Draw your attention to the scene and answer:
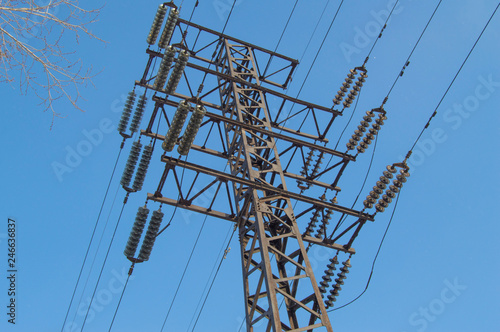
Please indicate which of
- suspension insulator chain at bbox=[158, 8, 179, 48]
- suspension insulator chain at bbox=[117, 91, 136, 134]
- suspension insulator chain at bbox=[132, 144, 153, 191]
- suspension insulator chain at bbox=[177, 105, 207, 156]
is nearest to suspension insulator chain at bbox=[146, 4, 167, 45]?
suspension insulator chain at bbox=[158, 8, 179, 48]

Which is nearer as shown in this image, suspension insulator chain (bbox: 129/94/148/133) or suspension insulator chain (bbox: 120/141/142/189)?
suspension insulator chain (bbox: 120/141/142/189)

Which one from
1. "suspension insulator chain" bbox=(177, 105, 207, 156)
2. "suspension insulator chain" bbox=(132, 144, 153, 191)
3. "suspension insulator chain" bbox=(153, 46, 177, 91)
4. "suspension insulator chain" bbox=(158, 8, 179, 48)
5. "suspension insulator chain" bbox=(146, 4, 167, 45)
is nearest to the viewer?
"suspension insulator chain" bbox=(177, 105, 207, 156)

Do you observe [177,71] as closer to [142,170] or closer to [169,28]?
[142,170]

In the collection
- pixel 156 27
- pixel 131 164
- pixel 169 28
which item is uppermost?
pixel 156 27

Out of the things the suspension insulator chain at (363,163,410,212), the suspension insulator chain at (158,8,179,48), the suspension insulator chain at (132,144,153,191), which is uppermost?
the suspension insulator chain at (158,8,179,48)

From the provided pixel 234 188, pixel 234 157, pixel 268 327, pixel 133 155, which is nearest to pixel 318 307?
pixel 268 327

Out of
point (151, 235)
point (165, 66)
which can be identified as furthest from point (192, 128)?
point (165, 66)

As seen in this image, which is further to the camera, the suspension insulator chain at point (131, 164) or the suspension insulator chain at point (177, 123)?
the suspension insulator chain at point (131, 164)

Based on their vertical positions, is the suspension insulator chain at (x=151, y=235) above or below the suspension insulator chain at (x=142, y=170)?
below

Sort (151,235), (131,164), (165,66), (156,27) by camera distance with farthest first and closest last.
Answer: (156,27), (131,164), (165,66), (151,235)

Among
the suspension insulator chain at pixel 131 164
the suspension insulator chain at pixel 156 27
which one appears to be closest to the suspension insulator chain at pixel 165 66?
the suspension insulator chain at pixel 131 164

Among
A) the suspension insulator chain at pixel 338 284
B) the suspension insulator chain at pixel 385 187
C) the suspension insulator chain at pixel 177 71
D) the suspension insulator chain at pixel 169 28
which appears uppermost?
the suspension insulator chain at pixel 169 28

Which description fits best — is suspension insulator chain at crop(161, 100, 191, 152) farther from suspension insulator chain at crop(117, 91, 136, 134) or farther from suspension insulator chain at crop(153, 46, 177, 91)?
suspension insulator chain at crop(117, 91, 136, 134)

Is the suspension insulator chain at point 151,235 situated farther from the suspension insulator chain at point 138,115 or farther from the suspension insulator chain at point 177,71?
the suspension insulator chain at point 138,115
